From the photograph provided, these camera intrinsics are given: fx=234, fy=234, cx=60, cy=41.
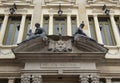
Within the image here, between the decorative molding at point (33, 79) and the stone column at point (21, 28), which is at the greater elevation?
the stone column at point (21, 28)

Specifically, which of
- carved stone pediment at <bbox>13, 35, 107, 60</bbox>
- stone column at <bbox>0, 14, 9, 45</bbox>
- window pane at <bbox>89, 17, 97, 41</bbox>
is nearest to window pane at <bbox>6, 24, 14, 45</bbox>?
stone column at <bbox>0, 14, 9, 45</bbox>

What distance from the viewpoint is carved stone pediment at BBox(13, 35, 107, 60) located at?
1198 cm

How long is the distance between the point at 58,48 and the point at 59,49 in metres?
0.09

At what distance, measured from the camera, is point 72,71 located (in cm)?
1168

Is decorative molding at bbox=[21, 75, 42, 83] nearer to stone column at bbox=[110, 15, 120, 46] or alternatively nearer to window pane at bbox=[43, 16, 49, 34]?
window pane at bbox=[43, 16, 49, 34]

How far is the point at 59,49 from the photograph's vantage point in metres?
12.2

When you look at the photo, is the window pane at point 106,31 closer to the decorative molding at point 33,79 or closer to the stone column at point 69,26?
the stone column at point 69,26

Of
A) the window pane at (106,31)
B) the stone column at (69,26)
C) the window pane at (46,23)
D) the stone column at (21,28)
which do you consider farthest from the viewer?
the window pane at (46,23)

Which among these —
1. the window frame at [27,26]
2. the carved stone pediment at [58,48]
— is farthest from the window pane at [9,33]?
the carved stone pediment at [58,48]

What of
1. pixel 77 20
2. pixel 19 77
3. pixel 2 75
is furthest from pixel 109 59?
pixel 2 75

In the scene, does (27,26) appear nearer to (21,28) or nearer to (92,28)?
(21,28)

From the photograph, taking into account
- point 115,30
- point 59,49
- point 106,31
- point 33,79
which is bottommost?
point 33,79

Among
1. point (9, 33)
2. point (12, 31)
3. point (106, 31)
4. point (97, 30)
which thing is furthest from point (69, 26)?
point (9, 33)

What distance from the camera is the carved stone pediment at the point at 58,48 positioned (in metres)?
12.0
